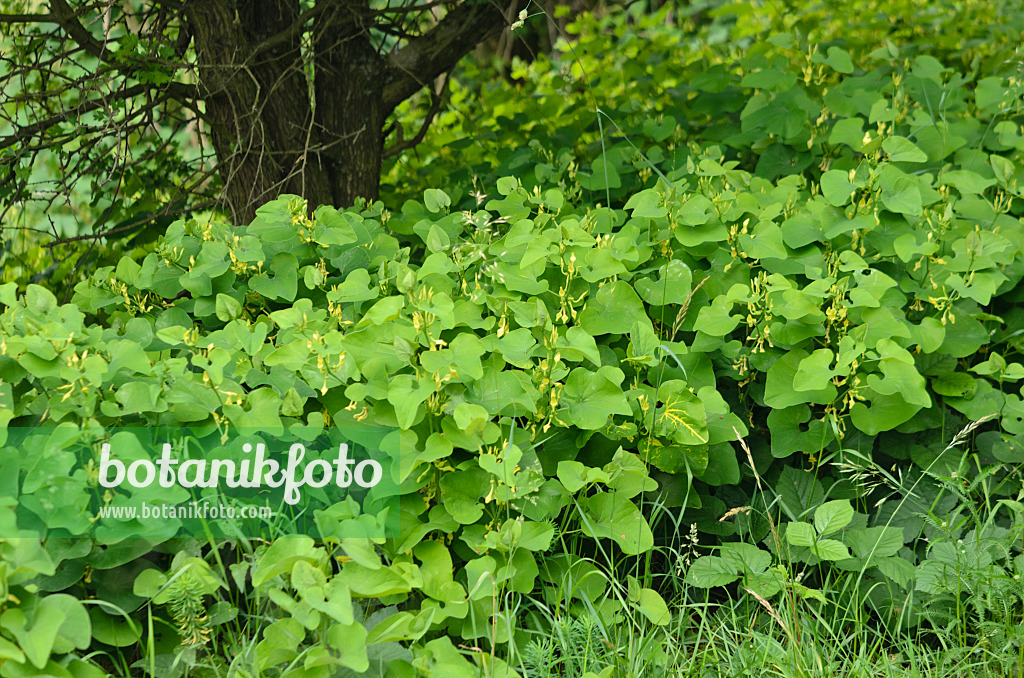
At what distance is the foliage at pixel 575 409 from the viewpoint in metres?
1.57

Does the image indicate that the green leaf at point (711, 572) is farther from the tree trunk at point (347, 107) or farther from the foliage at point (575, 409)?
the tree trunk at point (347, 107)

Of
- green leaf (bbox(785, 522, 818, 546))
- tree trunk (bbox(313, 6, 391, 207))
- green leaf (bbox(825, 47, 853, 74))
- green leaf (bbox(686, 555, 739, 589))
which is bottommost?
green leaf (bbox(686, 555, 739, 589))

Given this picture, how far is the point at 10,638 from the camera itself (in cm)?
132

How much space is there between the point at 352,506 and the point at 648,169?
5.83 feet

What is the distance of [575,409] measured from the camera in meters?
1.78

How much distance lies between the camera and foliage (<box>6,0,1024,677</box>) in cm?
157

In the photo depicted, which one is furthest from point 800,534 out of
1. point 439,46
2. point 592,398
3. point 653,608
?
point 439,46

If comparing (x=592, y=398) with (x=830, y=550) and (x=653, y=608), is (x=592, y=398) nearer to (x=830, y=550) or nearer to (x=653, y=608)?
(x=653, y=608)

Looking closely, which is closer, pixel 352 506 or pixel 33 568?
pixel 33 568

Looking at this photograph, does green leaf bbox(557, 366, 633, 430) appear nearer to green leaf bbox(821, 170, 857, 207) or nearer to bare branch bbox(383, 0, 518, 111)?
green leaf bbox(821, 170, 857, 207)

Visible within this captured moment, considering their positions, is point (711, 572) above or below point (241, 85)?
below

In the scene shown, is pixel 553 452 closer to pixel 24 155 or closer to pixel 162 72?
pixel 162 72

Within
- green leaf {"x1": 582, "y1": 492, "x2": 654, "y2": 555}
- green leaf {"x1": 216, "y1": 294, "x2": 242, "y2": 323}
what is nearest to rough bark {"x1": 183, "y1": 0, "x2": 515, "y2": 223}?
green leaf {"x1": 216, "y1": 294, "x2": 242, "y2": 323}

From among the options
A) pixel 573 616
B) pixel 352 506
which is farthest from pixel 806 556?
pixel 352 506
